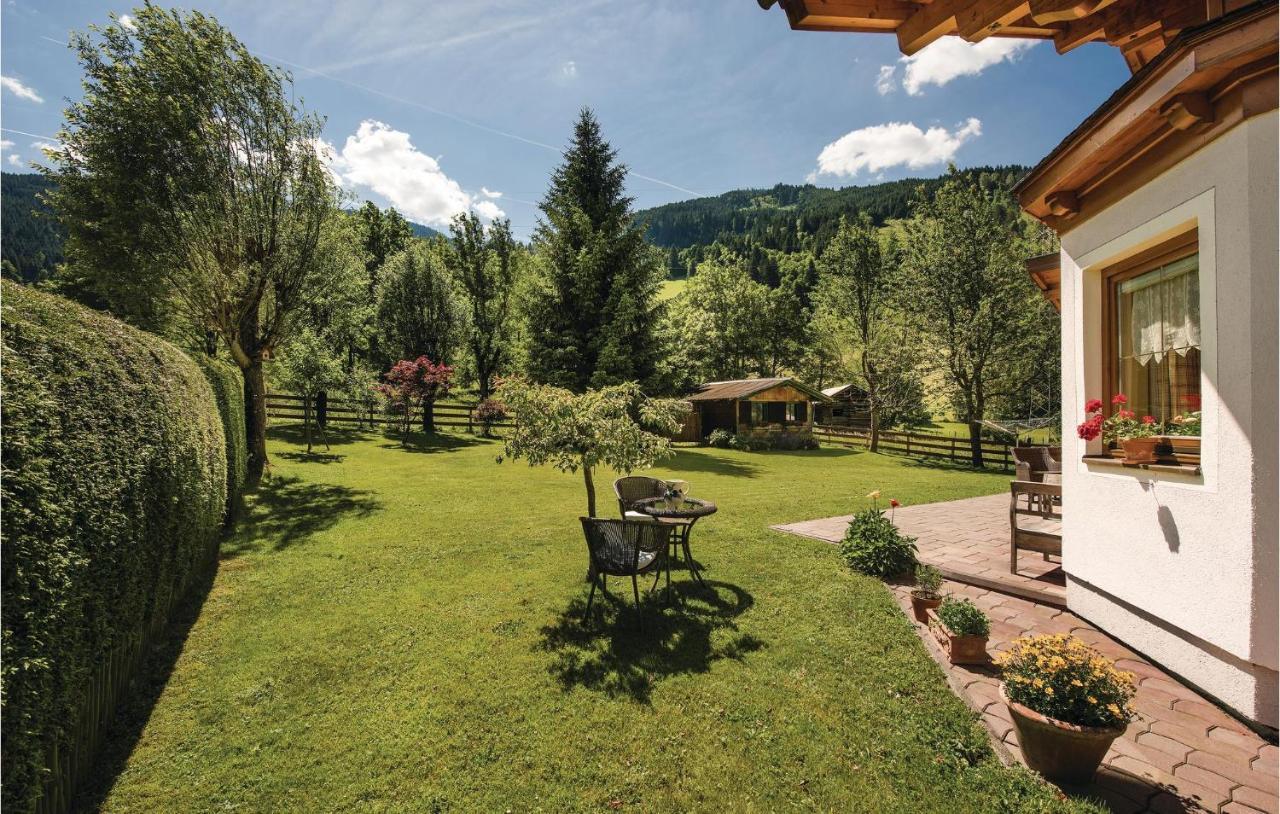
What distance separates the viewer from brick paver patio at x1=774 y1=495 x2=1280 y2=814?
2.77 metres

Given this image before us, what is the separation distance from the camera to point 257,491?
11.2 metres

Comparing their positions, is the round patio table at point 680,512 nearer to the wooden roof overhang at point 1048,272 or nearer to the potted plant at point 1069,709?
the potted plant at point 1069,709

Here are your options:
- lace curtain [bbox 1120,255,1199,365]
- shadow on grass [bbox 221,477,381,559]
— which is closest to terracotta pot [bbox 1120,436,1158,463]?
lace curtain [bbox 1120,255,1199,365]

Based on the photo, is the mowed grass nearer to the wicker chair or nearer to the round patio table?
the round patio table

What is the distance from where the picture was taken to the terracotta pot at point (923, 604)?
509cm

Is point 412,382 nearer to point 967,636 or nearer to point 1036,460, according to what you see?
point 1036,460

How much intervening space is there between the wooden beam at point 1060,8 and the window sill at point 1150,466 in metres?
3.23

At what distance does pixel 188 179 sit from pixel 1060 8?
49.4ft

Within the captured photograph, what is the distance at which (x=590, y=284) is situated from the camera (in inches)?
797

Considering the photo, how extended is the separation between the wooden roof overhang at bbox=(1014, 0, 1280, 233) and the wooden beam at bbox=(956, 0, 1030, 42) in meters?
1.32

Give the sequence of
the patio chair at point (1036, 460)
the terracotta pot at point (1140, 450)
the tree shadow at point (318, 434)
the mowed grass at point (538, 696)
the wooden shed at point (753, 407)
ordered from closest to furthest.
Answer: the mowed grass at point (538, 696) < the terracotta pot at point (1140, 450) < the patio chair at point (1036, 460) < the tree shadow at point (318, 434) < the wooden shed at point (753, 407)

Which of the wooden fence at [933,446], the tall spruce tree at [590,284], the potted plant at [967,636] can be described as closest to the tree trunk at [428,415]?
the tall spruce tree at [590,284]

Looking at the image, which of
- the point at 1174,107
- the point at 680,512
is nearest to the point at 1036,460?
the point at 1174,107

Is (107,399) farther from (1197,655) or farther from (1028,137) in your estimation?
→ (1028,137)
